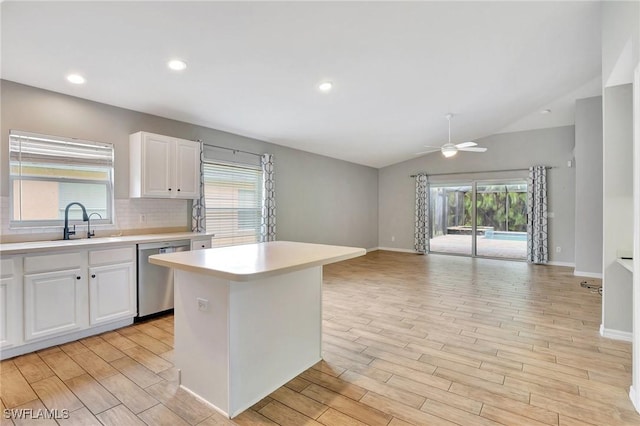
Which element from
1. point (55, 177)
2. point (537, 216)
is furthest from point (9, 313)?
point (537, 216)

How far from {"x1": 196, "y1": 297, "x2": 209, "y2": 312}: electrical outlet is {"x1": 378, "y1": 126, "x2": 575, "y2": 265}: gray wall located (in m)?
7.60

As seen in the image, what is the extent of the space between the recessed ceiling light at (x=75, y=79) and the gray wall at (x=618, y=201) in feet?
16.9

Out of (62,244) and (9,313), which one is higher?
(62,244)

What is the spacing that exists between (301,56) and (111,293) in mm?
3118

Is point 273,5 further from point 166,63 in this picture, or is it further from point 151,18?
point 166,63

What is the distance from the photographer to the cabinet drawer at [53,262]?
2729mm

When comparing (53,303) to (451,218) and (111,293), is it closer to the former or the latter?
(111,293)

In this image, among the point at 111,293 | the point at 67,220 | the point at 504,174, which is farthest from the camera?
the point at 504,174

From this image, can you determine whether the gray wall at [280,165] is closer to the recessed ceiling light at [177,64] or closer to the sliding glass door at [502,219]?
the recessed ceiling light at [177,64]

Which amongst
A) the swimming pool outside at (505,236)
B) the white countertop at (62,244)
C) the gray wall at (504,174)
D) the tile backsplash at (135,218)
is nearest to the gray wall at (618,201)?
the gray wall at (504,174)

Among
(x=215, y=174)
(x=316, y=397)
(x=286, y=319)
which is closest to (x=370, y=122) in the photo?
(x=215, y=174)

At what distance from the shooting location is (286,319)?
2.29m

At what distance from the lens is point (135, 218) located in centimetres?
400

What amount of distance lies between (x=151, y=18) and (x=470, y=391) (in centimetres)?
360
